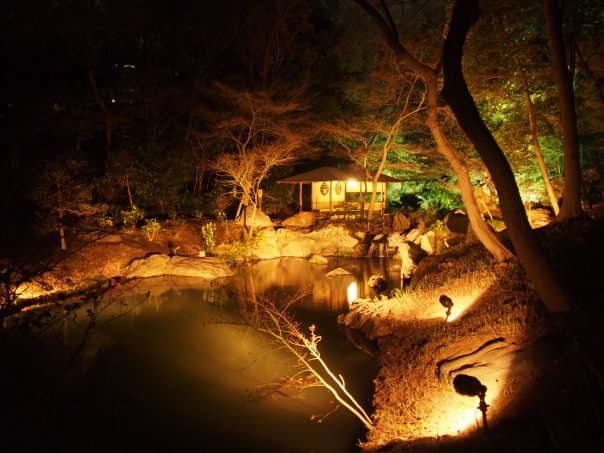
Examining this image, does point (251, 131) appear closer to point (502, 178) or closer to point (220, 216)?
point (220, 216)

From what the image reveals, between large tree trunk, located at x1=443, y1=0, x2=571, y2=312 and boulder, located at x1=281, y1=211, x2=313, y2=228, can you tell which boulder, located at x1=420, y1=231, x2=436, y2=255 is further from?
large tree trunk, located at x1=443, y1=0, x2=571, y2=312

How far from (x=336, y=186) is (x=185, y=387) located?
16.9 metres

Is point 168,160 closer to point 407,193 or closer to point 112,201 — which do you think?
point 112,201

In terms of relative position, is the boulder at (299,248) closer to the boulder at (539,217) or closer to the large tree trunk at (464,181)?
the boulder at (539,217)

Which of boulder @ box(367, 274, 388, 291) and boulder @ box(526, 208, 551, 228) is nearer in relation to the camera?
boulder @ box(367, 274, 388, 291)

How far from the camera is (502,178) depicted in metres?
5.26

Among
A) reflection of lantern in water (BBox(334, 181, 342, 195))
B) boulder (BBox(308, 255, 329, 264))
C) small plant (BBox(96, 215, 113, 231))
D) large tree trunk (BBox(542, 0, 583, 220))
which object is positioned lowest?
boulder (BBox(308, 255, 329, 264))

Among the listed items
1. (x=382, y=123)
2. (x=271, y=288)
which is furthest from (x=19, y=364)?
(x=382, y=123)

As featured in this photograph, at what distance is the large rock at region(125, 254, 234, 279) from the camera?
1427 centimetres

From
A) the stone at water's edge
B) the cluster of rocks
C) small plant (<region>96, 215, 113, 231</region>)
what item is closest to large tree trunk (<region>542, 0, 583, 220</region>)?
the cluster of rocks

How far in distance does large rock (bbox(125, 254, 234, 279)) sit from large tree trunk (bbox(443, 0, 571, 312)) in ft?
35.5

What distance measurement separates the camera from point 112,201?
54.2 feet

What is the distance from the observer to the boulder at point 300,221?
65.5 feet

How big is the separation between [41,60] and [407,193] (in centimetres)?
1809
